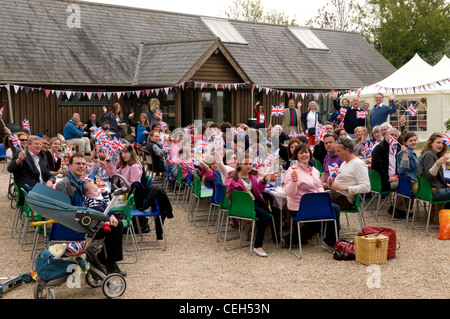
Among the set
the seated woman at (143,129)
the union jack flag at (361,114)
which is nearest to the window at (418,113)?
the union jack flag at (361,114)

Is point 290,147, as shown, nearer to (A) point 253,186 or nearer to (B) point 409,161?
(A) point 253,186

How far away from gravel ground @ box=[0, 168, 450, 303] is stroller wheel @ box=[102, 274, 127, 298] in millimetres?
94

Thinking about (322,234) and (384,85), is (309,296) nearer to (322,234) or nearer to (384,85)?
(322,234)

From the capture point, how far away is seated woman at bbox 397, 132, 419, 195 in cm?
909

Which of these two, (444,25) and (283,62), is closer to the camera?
(283,62)

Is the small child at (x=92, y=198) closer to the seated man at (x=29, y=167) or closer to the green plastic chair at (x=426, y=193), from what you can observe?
the seated man at (x=29, y=167)

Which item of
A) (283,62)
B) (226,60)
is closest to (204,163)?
(226,60)

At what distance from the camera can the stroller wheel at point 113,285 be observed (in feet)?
19.5

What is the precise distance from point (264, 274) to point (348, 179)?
7.15 ft

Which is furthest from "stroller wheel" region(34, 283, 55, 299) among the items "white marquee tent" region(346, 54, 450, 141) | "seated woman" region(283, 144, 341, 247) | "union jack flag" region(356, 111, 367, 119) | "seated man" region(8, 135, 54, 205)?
"white marquee tent" region(346, 54, 450, 141)

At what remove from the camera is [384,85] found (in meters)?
21.5

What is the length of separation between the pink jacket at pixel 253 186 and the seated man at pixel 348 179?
1.06 m

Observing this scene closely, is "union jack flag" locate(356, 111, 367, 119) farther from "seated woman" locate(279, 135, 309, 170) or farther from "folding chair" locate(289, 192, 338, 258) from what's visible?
"folding chair" locate(289, 192, 338, 258)

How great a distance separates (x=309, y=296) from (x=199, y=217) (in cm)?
443
